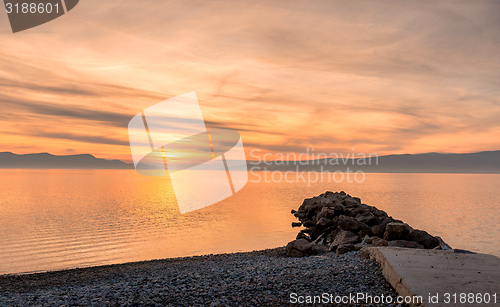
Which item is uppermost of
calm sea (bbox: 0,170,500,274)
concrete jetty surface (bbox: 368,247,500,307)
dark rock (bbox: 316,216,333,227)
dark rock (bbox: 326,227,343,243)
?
concrete jetty surface (bbox: 368,247,500,307)

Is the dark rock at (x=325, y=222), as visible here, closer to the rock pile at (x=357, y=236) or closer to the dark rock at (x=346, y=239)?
the rock pile at (x=357, y=236)

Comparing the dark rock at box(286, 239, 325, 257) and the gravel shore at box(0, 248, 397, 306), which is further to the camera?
the dark rock at box(286, 239, 325, 257)

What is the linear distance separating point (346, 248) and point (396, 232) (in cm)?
278

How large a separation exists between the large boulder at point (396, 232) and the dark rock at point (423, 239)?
8.7 inches

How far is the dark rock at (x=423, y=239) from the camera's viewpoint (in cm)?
1579

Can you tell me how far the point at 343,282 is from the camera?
10.1m

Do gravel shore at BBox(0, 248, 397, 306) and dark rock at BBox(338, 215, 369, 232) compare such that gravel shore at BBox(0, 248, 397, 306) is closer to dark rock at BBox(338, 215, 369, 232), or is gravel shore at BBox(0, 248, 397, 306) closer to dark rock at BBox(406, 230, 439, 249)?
dark rock at BBox(406, 230, 439, 249)

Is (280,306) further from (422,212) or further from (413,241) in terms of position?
(422,212)

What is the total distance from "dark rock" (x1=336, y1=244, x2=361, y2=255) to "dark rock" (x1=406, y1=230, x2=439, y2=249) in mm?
2672

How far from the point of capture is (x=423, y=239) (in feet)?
52.5

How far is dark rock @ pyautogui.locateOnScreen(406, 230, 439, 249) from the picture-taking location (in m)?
15.8

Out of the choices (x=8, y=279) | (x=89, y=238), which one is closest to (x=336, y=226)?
(x=8, y=279)

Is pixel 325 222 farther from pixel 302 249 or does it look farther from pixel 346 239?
pixel 302 249

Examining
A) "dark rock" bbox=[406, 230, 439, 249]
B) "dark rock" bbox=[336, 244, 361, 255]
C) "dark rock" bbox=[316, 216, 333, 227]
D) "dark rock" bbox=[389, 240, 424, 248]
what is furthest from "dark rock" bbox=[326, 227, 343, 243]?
"dark rock" bbox=[389, 240, 424, 248]
